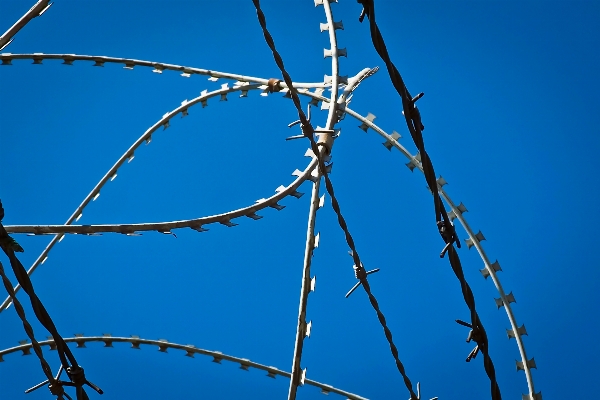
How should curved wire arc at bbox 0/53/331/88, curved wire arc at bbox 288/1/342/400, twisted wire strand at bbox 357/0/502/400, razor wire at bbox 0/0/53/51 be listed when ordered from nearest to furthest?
1. twisted wire strand at bbox 357/0/502/400
2. curved wire arc at bbox 288/1/342/400
3. razor wire at bbox 0/0/53/51
4. curved wire arc at bbox 0/53/331/88

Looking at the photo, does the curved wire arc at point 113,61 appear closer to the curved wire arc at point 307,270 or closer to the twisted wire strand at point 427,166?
the curved wire arc at point 307,270

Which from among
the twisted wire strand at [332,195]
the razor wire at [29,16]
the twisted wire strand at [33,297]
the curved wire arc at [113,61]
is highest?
the curved wire arc at [113,61]

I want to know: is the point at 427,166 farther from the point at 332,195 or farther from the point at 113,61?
the point at 113,61

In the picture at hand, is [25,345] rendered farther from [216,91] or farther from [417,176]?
[417,176]

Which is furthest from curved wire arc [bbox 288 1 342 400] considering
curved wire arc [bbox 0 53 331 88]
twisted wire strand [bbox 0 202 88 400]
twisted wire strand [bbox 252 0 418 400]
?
twisted wire strand [bbox 0 202 88 400]

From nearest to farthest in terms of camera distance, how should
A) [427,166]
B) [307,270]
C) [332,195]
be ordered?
[427,166] < [332,195] < [307,270]

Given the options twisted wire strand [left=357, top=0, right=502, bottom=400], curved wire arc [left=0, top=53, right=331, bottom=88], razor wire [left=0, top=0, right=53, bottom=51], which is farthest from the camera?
curved wire arc [left=0, top=53, right=331, bottom=88]

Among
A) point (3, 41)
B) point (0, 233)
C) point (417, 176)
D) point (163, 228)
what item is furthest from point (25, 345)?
point (417, 176)

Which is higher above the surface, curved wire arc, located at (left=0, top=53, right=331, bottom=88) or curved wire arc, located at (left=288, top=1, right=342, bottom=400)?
curved wire arc, located at (left=0, top=53, right=331, bottom=88)

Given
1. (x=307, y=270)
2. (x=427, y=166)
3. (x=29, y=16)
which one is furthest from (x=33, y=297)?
(x=29, y=16)

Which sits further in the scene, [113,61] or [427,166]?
[113,61]

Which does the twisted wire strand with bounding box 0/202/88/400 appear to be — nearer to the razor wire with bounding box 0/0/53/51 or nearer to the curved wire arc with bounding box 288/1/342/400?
the curved wire arc with bounding box 288/1/342/400

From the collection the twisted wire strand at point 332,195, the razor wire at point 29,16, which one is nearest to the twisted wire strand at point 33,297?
the twisted wire strand at point 332,195

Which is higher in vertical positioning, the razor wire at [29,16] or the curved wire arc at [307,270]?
the razor wire at [29,16]
